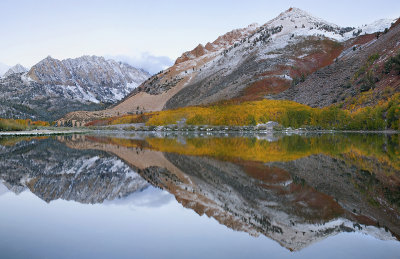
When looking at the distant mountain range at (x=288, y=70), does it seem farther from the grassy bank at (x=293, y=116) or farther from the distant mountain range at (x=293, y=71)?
the grassy bank at (x=293, y=116)

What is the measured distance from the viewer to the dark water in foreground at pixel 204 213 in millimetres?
6105

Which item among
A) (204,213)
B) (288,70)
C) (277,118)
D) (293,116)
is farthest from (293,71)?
(204,213)

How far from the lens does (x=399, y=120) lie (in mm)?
48594

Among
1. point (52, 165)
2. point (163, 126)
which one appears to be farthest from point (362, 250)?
point (163, 126)

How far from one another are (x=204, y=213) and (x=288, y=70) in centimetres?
10068

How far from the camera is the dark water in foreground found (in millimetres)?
6105

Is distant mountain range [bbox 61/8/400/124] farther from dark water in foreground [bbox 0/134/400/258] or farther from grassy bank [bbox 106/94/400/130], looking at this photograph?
dark water in foreground [bbox 0/134/400/258]

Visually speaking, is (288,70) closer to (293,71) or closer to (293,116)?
(293,71)

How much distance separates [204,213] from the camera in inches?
331

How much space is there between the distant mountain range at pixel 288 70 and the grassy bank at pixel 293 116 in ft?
20.8

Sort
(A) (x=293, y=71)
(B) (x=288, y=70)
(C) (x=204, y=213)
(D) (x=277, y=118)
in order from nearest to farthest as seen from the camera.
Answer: (C) (x=204, y=213), (D) (x=277, y=118), (A) (x=293, y=71), (B) (x=288, y=70)

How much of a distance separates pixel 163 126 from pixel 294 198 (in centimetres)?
7237

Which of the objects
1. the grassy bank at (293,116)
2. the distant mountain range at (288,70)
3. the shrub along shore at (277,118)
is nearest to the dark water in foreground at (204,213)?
the grassy bank at (293,116)

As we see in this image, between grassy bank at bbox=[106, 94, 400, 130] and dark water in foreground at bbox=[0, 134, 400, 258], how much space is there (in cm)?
4203
